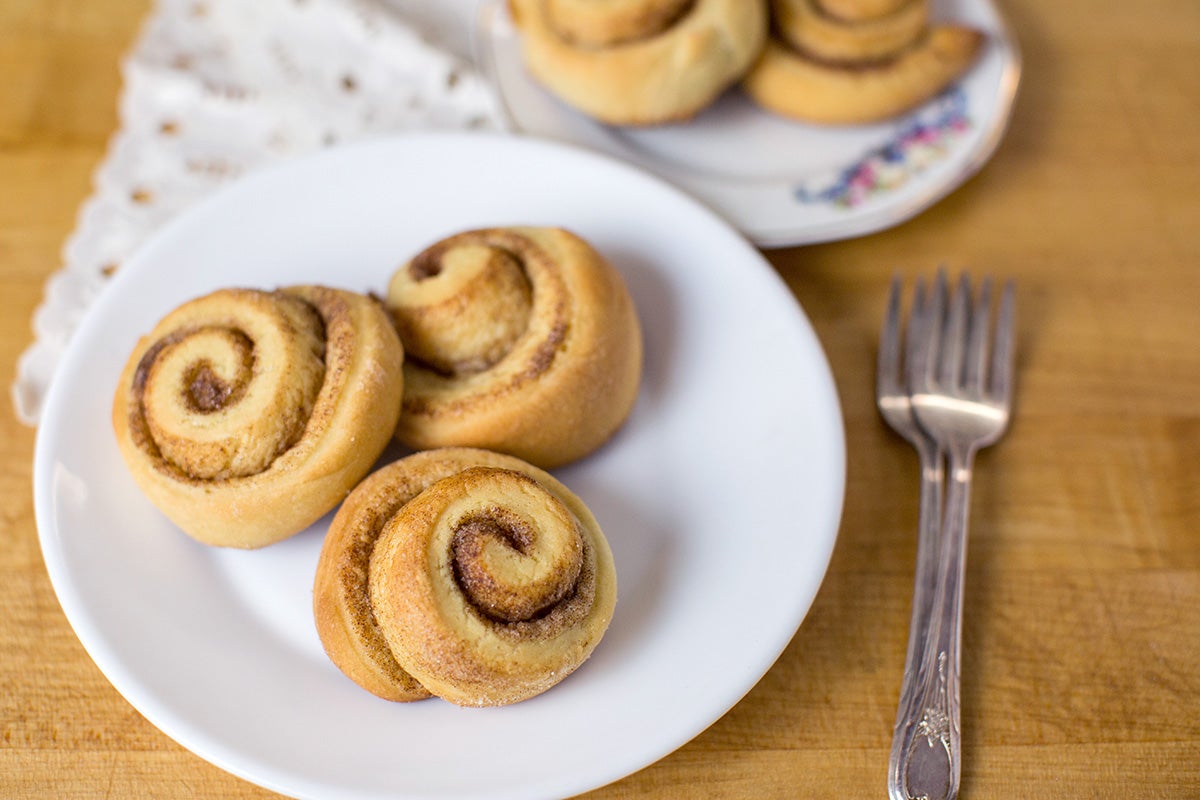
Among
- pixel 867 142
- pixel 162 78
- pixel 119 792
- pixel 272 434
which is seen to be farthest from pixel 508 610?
pixel 162 78

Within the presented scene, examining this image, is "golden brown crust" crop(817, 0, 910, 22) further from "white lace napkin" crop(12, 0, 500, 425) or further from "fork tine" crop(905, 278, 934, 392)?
→ "white lace napkin" crop(12, 0, 500, 425)

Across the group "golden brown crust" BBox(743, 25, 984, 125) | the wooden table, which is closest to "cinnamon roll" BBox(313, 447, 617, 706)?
the wooden table

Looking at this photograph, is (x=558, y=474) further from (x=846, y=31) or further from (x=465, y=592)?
(x=846, y=31)

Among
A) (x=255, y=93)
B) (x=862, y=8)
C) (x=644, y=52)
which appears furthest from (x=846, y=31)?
(x=255, y=93)

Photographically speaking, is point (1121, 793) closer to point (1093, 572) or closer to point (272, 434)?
point (1093, 572)

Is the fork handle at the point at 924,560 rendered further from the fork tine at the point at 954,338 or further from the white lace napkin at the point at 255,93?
the white lace napkin at the point at 255,93

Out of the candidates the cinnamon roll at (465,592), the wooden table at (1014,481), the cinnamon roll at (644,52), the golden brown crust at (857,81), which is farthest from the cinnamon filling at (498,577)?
the golden brown crust at (857,81)
